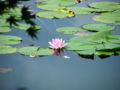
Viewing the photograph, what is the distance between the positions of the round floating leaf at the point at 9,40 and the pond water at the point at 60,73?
0.18 feet

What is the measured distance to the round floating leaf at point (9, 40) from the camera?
2.12m

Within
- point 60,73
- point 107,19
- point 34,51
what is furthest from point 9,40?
point 107,19

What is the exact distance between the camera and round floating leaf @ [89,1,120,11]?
2.77 meters

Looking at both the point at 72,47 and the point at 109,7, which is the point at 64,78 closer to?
the point at 72,47

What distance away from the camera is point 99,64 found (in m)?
1.92

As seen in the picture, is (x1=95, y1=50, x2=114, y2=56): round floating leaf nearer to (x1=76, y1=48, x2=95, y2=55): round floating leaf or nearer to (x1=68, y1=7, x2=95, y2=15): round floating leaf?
(x1=76, y1=48, x2=95, y2=55): round floating leaf

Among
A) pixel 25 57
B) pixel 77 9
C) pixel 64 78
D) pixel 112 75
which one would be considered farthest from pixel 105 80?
pixel 77 9

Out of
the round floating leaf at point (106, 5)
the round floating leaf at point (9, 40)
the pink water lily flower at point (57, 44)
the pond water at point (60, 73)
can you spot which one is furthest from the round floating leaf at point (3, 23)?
the round floating leaf at point (106, 5)

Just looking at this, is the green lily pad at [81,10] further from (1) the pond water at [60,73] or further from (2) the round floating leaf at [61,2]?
(1) the pond water at [60,73]

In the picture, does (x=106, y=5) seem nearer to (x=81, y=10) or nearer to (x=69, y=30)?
(x=81, y=10)

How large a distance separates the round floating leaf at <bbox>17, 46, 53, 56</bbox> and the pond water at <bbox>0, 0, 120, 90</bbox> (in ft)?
0.11

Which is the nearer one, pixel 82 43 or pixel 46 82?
pixel 46 82

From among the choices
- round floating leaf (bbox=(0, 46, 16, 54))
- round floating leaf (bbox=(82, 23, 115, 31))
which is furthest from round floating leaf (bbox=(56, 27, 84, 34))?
round floating leaf (bbox=(0, 46, 16, 54))

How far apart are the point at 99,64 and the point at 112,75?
0.41 feet
